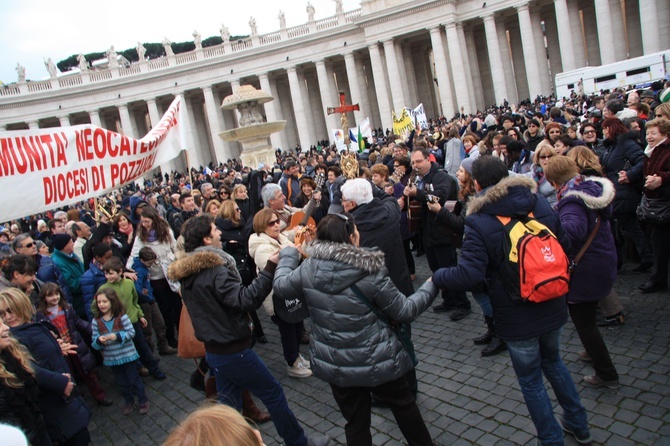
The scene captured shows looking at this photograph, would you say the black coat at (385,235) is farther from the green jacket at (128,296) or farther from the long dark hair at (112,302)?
the green jacket at (128,296)

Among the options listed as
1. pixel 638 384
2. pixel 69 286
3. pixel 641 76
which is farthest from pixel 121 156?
pixel 641 76

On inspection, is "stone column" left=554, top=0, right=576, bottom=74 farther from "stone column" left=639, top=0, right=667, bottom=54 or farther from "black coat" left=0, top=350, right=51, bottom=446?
"black coat" left=0, top=350, right=51, bottom=446

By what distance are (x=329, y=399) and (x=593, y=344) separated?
8.70 feet

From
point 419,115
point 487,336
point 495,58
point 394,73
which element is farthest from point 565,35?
point 487,336

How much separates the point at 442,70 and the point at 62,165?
1400 inches

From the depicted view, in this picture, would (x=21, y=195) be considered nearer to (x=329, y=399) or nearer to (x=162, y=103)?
(x=329, y=399)

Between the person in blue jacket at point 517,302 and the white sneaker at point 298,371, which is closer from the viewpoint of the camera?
the person in blue jacket at point 517,302

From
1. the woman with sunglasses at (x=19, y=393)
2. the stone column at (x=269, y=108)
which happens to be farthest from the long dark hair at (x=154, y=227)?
the stone column at (x=269, y=108)

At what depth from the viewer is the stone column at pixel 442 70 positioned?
120ft

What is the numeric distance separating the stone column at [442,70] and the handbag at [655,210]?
32.2 m

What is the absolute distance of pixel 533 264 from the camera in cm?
323

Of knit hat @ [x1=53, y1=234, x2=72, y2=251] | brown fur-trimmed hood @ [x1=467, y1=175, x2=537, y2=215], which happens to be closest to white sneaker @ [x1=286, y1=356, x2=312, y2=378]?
brown fur-trimmed hood @ [x1=467, y1=175, x2=537, y2=215]

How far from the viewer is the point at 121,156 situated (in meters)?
5.62

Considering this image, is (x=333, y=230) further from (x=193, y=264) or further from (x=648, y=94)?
(x=648, y=94)
